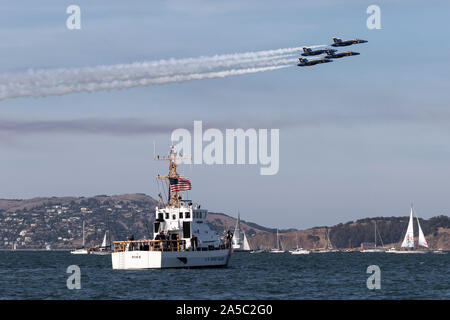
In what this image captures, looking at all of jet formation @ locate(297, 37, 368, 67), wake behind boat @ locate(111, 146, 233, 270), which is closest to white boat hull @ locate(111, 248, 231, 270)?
wake behind boat @ locate(111, 146, 233, 270)

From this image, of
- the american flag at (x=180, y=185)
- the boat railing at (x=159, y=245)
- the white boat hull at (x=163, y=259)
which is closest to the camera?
the white boat hull at (x=163, y=259)

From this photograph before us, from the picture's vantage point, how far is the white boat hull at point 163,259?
10456 centimetres

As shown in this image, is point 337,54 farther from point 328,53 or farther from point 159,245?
point 159,245

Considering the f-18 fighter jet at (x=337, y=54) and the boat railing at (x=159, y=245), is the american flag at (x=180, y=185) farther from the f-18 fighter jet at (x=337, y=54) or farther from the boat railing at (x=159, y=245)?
the f-18 fighter jet at (x=337, y=54)

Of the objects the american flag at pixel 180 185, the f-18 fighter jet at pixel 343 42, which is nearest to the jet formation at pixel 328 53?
the f-18 fighter jet at pixel 343 42

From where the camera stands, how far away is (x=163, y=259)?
10450cm

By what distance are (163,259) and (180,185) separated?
13.9 metres

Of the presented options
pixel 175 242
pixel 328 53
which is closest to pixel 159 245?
pixel 175 242
